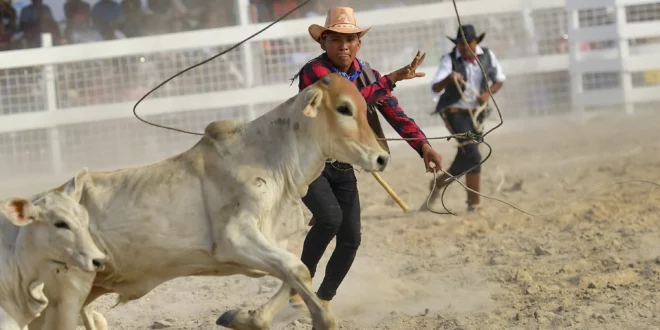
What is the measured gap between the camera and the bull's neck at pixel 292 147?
509cm

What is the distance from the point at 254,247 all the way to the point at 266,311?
1.09 feet

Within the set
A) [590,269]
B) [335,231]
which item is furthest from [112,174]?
[590,269]

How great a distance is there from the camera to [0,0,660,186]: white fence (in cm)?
1395

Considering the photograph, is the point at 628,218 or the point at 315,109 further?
the point at 628,218

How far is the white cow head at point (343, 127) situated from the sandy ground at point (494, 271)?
1442mm

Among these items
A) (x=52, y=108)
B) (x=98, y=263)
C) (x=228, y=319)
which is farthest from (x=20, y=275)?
(x=52, y=108)

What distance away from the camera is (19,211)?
4727mm

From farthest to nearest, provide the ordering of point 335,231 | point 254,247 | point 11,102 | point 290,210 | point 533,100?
point 533,100, point 11,102, point 335,231, point 290,210, point 254,247

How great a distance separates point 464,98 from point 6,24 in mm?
7146

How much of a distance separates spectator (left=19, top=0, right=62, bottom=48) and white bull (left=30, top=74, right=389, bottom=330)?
9.62 metres

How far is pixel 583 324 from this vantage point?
5691 millimetres

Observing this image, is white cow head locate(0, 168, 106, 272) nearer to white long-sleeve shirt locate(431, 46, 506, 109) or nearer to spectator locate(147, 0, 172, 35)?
white long-sleeve shirt locate(431, 46, 506, 109)

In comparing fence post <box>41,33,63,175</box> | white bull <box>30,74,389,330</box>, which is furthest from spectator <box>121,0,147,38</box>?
white bull <box>30,74,389,330</box>

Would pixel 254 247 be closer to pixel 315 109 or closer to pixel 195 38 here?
pixel 315 109
